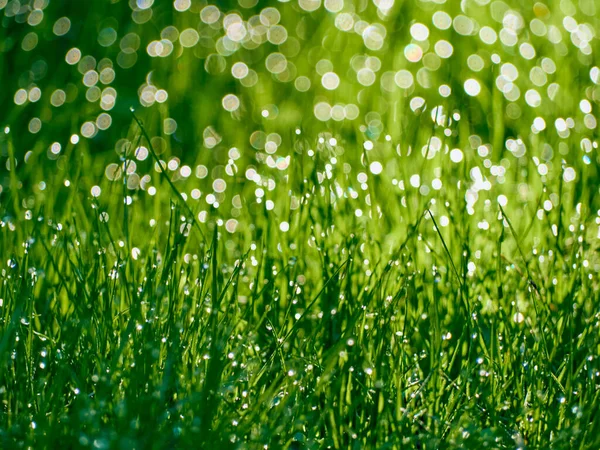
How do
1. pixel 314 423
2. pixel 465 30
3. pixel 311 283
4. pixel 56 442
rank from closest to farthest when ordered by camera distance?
pixel 56 442
pixel 314 423
pixel 311 283
pixel 465 30

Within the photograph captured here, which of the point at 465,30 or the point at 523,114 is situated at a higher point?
the point at 465,30

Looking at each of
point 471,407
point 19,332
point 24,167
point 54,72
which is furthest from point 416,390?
point 54,72

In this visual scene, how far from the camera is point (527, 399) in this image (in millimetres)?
1445

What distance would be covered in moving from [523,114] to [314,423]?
5.48ft

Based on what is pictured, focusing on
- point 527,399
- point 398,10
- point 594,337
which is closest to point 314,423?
point 527,399

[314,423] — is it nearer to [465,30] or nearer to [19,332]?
[19,332]

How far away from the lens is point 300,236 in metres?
1.82

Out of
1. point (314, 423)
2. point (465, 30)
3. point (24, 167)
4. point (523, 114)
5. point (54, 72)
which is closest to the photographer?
point (314, 423)

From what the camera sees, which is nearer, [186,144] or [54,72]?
[186,144]

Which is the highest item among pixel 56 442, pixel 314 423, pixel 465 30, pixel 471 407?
pixel 465 30

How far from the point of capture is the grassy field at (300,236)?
1382 millimetres

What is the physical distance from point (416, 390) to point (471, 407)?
0.12 m

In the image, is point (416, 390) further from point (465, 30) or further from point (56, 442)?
point (465, 30)

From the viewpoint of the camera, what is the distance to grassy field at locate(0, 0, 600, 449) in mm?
1382
